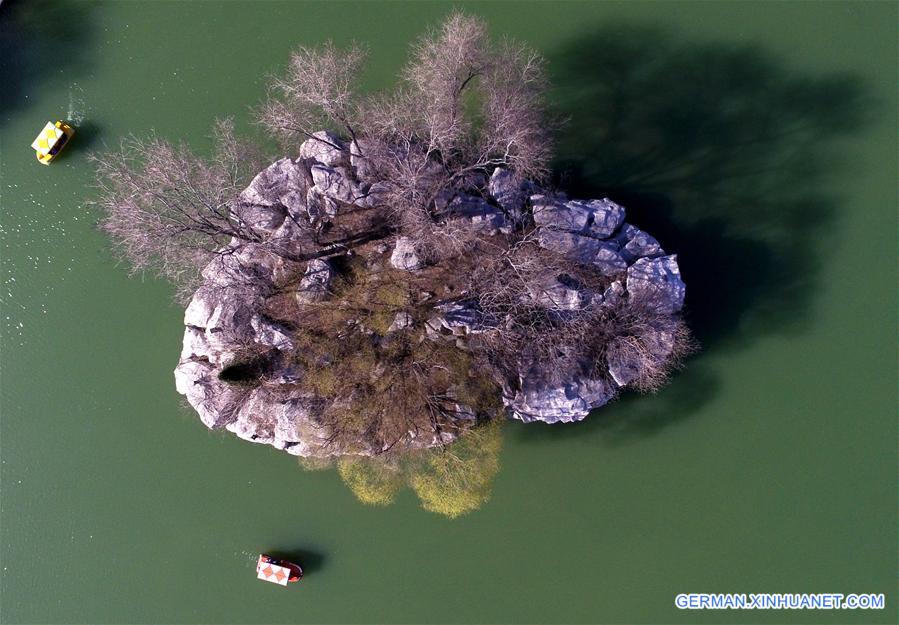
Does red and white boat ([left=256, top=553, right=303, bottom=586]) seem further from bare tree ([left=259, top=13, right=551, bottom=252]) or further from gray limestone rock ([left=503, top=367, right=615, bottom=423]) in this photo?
bare tree ([left=259, top=13, right=551, bottom=252])

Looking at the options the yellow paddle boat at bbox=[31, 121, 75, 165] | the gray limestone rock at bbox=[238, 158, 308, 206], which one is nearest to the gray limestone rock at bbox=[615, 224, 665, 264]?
the gray limestone rock at bbox=[238, 158, 308, 206]

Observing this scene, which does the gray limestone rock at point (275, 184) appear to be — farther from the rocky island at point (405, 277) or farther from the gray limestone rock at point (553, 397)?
the gray limestone rock at point (553, 397)

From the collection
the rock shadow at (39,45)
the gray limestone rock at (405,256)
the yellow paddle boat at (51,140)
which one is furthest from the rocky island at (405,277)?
the rock shadow at (39,45)

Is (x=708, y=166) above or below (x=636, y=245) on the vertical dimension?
above

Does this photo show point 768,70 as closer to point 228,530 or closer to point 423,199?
point 423,199

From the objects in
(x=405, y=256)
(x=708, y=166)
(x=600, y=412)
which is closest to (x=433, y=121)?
(x=405, y=256)

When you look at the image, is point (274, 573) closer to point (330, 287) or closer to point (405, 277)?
point (330, 287)

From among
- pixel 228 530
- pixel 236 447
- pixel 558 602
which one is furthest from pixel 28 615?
pixel 558 602
